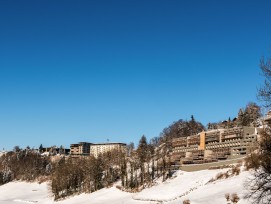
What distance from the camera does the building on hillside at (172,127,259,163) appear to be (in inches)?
3821

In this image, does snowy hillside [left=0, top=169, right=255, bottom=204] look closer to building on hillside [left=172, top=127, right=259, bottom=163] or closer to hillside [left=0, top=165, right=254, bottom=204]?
hillside [left=0, top=165, right=254, bottom=204]

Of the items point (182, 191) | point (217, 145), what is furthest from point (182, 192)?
point (217, 145)

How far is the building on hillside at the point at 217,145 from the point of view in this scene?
318 feet

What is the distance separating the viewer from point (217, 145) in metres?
109

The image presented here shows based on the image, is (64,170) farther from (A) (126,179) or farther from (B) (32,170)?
(B) (32,170)

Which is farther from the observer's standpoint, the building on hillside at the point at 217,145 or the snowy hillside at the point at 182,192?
the building on hillside at the point at 217,145

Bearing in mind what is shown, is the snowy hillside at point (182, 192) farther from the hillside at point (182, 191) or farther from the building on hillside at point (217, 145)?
the building on hillside at point (217, 145)

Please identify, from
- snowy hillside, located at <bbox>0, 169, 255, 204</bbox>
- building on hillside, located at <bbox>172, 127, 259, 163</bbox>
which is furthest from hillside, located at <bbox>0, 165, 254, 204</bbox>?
building on hillside, located at <bbox>172, 127, 259, 163</bbox>

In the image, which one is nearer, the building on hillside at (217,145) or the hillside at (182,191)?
the hillside at (182,191)

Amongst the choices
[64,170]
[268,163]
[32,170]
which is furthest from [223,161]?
[32,170]

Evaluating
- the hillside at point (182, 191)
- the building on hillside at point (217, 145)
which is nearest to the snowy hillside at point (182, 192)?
the hillside at point (182, 191)

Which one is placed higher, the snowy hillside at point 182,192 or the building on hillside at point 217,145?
the building on hillside at point 217,145

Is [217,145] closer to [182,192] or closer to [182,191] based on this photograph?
[182,191]

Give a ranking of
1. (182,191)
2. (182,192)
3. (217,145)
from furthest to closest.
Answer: (217,145), (182,191), (182,192)
